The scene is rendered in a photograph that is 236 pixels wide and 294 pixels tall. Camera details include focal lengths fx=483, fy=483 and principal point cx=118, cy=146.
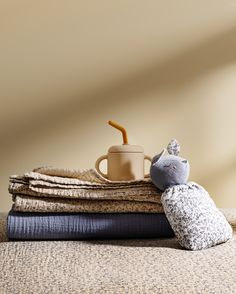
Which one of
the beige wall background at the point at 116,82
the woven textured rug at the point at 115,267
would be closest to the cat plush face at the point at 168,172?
the woven textured rug at the point at 115,267

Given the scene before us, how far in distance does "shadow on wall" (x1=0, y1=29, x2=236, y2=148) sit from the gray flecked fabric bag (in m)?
0.73

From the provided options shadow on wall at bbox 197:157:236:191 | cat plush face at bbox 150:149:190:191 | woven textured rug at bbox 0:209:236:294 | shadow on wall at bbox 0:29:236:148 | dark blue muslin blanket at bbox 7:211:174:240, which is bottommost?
woven textured rug at bbox 0:209:236:294

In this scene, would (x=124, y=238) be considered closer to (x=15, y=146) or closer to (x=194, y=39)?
(x=15, y=146)

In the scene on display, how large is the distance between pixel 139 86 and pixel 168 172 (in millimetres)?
732

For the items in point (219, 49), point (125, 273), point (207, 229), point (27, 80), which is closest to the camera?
point (125, 273)

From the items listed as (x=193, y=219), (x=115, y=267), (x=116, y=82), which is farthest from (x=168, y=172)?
(x=116, y=82)

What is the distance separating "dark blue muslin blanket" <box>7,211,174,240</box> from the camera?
0.95 metres

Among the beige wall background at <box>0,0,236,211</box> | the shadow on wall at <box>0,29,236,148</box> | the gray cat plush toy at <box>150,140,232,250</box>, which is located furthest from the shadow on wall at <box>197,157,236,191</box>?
the gray cat plush toy at <box>150,140,232,250</box>

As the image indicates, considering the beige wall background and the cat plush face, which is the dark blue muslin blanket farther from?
the beige wall background

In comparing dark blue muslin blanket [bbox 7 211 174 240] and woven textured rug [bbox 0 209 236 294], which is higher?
dark blue muslin blanket [bbox 7 211 174 240]

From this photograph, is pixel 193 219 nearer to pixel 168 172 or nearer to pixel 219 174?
pixel 168 172

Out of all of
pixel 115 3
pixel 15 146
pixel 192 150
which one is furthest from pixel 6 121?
pixel 192 150

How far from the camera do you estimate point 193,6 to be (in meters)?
1.68

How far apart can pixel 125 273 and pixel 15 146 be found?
983mm
